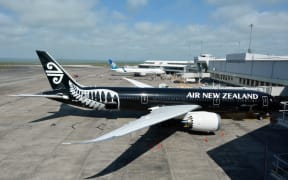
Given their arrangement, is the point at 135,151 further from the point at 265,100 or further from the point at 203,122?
the point at 265,100

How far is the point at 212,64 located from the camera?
77750 mm

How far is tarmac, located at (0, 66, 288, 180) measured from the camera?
14.4 m

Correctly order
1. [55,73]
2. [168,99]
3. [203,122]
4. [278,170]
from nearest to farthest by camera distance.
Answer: [278,170] < [203,122] < [168,99] < [55,73]

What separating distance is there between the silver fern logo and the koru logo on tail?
7.20ft

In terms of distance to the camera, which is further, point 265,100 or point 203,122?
point 265,100

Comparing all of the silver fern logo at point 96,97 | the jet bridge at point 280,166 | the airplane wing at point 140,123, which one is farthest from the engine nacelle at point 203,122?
the silver fern logo at point 96,97

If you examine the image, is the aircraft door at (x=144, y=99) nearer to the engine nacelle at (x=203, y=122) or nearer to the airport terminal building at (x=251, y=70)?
the engine nacelle at (x=203, y=122)

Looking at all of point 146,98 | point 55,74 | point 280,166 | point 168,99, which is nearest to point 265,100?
point 168,99

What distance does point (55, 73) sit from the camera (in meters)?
25.8

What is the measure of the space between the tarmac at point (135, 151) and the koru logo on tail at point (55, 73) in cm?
497

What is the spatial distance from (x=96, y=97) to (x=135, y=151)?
10.1 m

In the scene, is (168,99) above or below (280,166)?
above

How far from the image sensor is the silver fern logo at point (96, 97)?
83.2ft

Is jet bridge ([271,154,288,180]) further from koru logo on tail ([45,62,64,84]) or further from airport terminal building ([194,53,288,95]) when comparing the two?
airport terminal building ([194,53,288,95])
